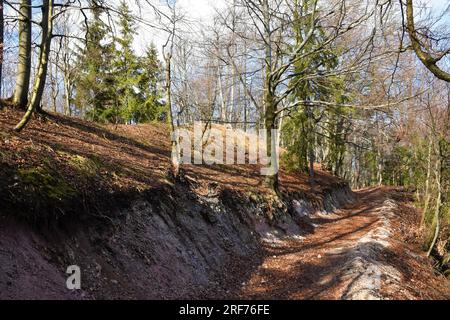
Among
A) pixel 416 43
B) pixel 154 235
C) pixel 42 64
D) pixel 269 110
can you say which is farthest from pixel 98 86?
pixel 416 43

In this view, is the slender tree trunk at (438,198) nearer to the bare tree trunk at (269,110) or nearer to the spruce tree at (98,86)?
the bare tree trunk at (269,110)

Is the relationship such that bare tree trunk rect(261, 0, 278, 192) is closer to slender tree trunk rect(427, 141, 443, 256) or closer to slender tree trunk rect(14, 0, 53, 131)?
slender tree trunk rect(427, 141, 443, 256)

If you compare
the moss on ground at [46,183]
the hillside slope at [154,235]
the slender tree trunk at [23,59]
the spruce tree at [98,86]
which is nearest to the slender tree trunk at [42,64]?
the hillside slope at [154,235]

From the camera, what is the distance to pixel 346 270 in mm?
7512

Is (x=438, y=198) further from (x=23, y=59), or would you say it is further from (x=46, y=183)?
(x=23, y=59)

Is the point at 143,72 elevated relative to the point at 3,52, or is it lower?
elevated

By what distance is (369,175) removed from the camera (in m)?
53.4

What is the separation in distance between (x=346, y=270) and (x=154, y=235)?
4083 mm

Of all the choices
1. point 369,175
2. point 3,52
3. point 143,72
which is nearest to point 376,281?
point 3,52

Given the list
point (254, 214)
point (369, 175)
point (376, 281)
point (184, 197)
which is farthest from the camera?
point (369, 175)

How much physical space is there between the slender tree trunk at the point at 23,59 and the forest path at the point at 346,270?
7.75m

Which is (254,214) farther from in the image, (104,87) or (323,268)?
(104,87)

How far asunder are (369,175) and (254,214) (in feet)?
155

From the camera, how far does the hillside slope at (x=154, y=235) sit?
486cm
